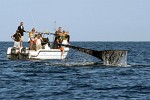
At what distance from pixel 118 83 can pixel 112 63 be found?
11.4 m

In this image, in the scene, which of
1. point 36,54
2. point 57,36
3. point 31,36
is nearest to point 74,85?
point 36,54

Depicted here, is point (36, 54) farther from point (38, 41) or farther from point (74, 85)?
point (74, 85)

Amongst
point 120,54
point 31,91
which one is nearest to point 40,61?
point 120,54

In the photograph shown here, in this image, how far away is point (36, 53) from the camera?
4372cm

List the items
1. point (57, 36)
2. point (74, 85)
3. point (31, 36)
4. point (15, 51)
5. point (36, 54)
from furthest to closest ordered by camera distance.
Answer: point (57, 36) → point (15, 51) → point (31, 36) → point (36, 54) → point (74, 85)

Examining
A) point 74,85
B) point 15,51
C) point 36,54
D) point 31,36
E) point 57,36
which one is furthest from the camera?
point 57,36

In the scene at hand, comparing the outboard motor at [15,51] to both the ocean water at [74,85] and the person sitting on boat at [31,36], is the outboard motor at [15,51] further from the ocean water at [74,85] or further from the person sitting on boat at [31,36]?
the ocean water at [74,85]

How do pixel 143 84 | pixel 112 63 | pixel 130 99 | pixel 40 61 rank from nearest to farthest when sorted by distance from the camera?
pixel 130 99 < pixel 143 84 < pixel 112 63 < pixel 40 61

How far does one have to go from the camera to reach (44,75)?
96.3 feet

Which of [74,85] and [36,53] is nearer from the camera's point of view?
[74,85]

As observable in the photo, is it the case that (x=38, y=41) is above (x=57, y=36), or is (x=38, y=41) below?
below

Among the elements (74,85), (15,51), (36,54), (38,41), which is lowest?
(74,85)

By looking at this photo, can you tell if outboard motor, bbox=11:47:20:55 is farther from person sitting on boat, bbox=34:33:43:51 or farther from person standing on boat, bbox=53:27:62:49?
person standing on boat, bbox=53:27:62:49

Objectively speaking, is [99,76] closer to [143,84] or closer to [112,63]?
[143,84]
